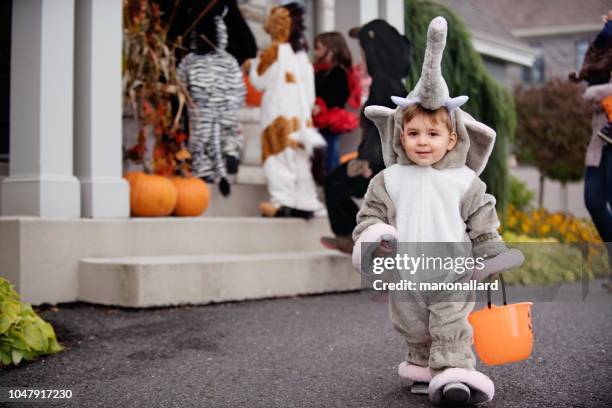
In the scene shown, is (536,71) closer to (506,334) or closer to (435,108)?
(435,108)

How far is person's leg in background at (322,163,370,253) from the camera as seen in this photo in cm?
619

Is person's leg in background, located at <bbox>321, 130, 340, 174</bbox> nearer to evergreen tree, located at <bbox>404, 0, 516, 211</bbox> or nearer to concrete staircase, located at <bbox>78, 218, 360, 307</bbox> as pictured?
concrete staircase, located at <bbox>78, 218, 360, 307</bbox>

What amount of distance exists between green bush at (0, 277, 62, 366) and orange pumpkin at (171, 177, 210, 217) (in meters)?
2.54

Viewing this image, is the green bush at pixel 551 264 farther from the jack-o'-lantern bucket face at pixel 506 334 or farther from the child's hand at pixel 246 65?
the jack-o'-lantern bucket face at pixel 506 334

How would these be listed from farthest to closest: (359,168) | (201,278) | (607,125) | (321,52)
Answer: (321,52) → (607,125) → (359,168) → (201,278)

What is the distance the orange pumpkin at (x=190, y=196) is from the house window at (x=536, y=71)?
969 inches

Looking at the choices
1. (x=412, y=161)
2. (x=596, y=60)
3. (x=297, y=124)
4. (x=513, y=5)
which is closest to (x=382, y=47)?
(x=297, y=124)

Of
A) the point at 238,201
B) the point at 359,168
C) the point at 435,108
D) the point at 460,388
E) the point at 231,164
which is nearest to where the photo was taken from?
the point at 460,388

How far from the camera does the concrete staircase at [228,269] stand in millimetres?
5227

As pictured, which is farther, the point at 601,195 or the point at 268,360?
the point at 601,195

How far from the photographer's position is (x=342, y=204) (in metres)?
6.26

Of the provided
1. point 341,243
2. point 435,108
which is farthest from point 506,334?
point 341,243

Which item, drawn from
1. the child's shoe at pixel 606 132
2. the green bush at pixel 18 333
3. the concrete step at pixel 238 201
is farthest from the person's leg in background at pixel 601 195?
the green bush at pixel 18 333

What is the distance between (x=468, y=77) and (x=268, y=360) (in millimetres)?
5934
